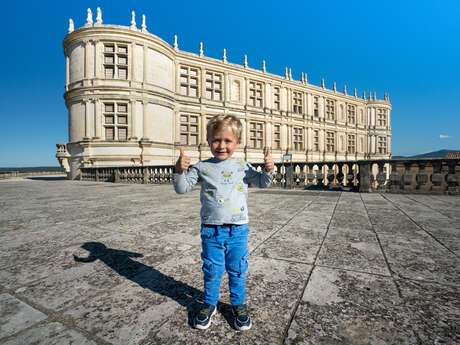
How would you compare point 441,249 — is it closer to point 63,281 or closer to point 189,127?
point 63,281

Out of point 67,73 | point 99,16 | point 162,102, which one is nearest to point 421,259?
point 162,102

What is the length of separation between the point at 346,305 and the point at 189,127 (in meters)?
18.5

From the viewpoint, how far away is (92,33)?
14727 millimetres

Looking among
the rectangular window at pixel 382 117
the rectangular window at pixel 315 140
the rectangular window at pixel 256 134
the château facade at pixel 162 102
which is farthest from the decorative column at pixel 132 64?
the rectangular window at pixel 382 117

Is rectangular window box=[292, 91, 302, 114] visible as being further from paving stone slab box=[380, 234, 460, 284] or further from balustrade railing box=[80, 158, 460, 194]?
paving stone slab box=[380, 234, 460, 284]

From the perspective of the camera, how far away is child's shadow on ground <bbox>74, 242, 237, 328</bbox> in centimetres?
129

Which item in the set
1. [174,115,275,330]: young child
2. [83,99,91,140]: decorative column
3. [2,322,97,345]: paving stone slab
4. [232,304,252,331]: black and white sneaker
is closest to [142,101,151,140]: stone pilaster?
[83,99,91,140]: decorative column

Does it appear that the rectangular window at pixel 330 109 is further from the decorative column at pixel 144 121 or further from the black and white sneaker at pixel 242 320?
the black and white sneaker at pixel 242 320

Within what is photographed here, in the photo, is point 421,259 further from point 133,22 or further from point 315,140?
point 315,140

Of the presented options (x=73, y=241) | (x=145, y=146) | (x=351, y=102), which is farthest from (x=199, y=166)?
(x=351, y=102)

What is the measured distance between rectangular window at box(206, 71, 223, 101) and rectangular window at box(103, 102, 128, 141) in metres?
7.66

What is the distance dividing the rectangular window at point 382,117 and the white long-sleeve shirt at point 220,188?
36.6 m

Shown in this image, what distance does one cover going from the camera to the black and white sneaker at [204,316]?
1.10 m

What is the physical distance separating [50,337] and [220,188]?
112cm
